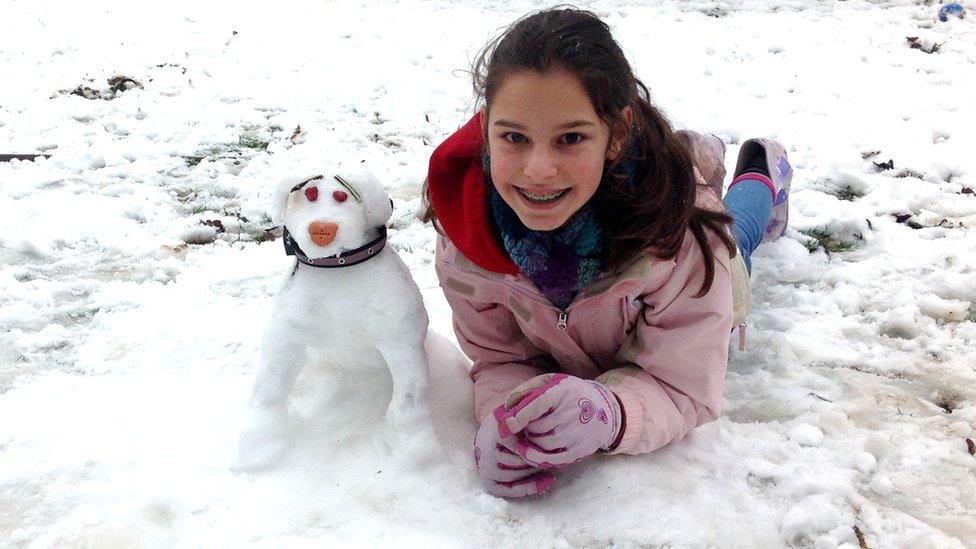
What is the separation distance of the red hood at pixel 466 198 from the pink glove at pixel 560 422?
31 cm

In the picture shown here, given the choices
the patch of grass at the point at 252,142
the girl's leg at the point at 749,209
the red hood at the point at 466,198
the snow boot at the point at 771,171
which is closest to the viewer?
the red hood at the point at 466,198

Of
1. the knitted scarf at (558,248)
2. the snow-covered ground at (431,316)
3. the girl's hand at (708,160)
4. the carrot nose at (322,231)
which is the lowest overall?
the snow-covered ground at (431,316)

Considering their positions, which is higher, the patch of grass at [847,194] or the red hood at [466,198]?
the red hood at [466,198]

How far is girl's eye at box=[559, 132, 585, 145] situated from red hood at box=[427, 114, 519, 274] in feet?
0.82

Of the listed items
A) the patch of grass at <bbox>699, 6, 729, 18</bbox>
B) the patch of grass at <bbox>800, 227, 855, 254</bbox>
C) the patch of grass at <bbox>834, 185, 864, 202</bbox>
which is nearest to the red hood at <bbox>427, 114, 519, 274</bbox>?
the patch of grass at <bbox>800, 227, 855, 254</bbox>

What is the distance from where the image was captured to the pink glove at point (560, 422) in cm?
159

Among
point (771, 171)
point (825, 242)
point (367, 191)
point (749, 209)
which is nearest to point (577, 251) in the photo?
point (367, 191)

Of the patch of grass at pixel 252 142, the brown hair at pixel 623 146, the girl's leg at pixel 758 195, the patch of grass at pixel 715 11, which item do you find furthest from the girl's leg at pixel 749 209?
the patch of grass at pixel 715 11

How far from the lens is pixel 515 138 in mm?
1562

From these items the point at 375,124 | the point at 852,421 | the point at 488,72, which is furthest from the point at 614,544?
the point at 375,124

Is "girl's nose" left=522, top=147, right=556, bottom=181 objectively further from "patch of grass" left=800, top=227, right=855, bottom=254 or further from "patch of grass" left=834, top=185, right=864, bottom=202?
"patch of grass" left=834, top=185, right=864, bottom=202

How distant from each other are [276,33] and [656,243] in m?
4.70

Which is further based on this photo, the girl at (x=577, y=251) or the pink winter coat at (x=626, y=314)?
the pink winter coat at (x=626, y=314)

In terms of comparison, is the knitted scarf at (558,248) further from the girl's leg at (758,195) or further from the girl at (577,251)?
the girl's leg at (758,195)
